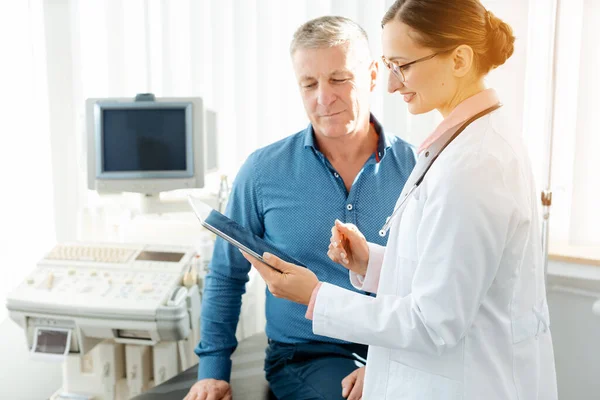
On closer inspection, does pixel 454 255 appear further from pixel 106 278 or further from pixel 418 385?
pixel 106 278

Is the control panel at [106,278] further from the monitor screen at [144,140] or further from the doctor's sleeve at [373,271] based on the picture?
the doctor's sleeve at [373,271]

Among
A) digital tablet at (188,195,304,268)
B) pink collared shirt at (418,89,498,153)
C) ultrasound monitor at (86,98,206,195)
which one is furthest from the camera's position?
ultrasound monitor at (86,98,206,195)

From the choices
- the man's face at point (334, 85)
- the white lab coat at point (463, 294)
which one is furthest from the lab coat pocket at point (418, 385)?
the man's face at point (334, 85)

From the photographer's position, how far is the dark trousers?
1472 mm

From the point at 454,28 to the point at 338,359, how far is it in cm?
90

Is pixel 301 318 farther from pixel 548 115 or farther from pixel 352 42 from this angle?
pixel 548 115

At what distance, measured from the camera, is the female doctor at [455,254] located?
35.6 inches

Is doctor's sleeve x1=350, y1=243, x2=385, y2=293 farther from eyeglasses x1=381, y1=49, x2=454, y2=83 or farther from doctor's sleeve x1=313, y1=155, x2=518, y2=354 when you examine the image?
eyeglasses x1=381, y1=49, x2=454, y2=83

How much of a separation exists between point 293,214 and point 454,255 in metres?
0.75

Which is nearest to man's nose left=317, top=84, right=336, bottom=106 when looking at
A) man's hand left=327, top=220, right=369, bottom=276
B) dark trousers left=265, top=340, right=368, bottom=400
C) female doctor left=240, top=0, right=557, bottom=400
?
man's hand left=327, top=220, right=369, bottom=276

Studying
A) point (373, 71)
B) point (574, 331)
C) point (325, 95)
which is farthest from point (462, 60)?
point (574, 331)

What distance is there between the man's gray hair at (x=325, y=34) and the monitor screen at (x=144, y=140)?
0.57 meters

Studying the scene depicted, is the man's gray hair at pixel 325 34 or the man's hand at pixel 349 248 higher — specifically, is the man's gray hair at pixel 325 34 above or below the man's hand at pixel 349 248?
above

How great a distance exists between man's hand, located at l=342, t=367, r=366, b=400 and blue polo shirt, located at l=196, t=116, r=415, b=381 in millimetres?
159
